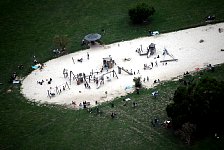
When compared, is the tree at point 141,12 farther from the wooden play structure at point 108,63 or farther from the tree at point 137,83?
the tree at point 137,83

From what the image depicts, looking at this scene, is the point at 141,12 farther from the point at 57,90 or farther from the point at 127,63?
the point at 57,90

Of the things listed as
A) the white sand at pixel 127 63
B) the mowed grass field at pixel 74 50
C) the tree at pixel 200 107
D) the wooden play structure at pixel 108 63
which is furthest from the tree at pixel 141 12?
the tree at pixel 200 107

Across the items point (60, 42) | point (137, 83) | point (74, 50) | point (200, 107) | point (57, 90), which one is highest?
point (60, 42)

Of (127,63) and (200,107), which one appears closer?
(200,107)

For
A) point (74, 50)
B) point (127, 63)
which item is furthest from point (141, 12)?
point (74, 50)

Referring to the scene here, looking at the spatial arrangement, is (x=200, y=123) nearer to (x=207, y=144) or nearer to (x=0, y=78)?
(x=207, y=144)
